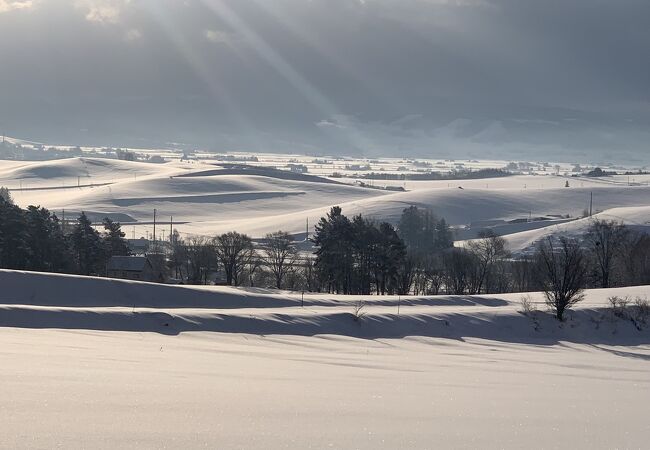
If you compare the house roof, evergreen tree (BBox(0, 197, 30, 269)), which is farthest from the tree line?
the house roof

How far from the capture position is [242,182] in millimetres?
162250

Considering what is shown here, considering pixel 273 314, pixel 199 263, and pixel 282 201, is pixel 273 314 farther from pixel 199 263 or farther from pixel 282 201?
pixel 282 201

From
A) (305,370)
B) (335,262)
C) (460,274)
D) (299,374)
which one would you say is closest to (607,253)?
(460,274)

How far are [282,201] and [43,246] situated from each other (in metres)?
95.0

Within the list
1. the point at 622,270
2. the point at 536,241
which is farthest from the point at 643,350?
the point at 536,241

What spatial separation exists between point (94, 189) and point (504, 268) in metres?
98.2

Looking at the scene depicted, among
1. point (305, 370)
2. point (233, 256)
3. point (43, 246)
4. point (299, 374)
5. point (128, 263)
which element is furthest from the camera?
point (233, 256)

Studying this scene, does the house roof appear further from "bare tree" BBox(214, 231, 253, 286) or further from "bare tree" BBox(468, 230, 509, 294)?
"bare tree" BBox(468, 230, 509, 294)

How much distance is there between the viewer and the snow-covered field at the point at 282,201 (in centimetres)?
10781

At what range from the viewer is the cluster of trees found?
4553cm

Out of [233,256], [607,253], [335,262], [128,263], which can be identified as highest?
[607,253]

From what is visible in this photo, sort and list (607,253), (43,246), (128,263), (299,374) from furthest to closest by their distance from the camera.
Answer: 1. (607,253)
2. (128,263)
3. (43,246)
4. (299,374)

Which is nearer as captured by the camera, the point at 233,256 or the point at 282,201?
the point at 233,256

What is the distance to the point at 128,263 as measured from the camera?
5012cm
